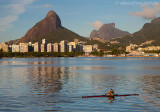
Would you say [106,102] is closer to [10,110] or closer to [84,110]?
[84,110]

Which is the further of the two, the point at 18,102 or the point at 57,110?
the point at 18,102

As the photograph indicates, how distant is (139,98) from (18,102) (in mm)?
17119

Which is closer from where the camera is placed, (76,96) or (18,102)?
(18,102)

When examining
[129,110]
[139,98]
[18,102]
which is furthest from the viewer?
[139,98]

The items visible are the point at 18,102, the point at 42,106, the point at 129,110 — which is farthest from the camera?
the point at 18,102

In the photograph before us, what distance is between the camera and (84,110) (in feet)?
98.2

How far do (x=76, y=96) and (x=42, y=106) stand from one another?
806 centimetres

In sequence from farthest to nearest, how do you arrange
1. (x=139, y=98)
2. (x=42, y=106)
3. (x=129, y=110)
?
(x=139, y=98)
(x=42, y=106)
(x=129, y=110)

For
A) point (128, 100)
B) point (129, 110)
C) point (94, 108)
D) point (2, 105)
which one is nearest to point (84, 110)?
point (94, 108)

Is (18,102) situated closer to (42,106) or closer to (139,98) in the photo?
(42,106)

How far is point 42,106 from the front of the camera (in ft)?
105

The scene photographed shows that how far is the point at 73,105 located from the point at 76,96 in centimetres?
635

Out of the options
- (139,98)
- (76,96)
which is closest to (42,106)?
(76,96)

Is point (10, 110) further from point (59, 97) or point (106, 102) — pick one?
point (106, 102)
